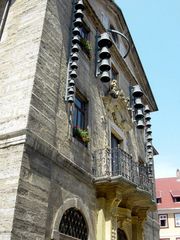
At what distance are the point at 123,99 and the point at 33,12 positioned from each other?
548cm

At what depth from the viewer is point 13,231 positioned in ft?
18.9

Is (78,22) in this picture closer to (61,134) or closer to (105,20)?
(61,134)

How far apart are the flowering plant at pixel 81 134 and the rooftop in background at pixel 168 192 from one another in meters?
27.3

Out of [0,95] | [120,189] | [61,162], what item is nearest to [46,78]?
[0,95]

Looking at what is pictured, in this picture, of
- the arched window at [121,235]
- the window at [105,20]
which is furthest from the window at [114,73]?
the arched window at [121,235]

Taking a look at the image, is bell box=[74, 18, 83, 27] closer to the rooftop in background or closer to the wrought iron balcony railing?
the wrought iron balcony railing

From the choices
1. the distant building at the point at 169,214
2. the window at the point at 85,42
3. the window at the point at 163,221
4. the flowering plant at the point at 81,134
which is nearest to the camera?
the flowering plant at the point at 81,134

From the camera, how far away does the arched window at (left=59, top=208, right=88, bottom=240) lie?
25.3 feet

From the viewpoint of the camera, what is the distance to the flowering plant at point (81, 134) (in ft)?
30.2

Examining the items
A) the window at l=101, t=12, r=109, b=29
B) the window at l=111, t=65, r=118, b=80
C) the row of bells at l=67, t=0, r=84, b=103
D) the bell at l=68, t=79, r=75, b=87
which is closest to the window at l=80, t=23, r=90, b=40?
the row of bells at l=67, t=0, r=84, b=103

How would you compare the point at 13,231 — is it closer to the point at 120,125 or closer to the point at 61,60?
the point at 61,60

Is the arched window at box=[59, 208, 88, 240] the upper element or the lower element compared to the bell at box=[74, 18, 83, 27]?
lower

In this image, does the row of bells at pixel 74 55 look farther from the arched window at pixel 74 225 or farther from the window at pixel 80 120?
the arched window at pixel 74 225

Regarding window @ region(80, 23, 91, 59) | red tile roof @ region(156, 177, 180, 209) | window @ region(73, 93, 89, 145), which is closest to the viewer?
window @ region(73, 93, 89, 145)
